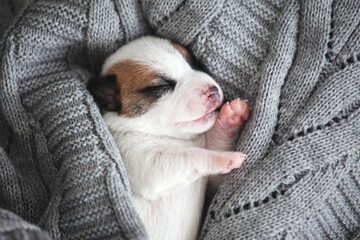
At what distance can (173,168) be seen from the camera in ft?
4.52

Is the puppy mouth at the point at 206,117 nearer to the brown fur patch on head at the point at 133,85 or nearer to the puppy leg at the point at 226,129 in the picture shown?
the puppy leg at the point at 226,129

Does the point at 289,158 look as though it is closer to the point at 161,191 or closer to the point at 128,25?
the point at 161,191

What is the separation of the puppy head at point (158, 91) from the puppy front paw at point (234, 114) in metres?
0.05

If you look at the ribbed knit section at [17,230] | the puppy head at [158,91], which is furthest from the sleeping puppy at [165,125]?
the ribbed knit section at [17,230]

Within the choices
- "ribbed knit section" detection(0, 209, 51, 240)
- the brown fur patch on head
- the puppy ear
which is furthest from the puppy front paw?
"ribbed knit section" detection(0, 209, 51, 240)

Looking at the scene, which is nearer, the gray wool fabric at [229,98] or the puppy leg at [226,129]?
the gray wool fabric at [229,98]

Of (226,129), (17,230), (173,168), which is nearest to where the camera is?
(17,230)

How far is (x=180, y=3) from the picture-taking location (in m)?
1.51

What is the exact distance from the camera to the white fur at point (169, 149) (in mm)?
1384

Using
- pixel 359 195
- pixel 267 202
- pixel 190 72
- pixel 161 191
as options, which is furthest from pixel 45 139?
pixel 359 195

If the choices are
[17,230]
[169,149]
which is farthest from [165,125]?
[17,230]

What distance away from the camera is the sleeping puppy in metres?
1.39

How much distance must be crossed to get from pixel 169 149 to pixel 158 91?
9.4 inches

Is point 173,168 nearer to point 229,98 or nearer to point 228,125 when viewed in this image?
point 228,125
